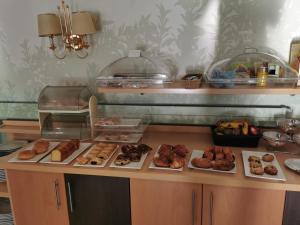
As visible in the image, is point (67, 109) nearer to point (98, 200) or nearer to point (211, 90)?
point (98, 200)

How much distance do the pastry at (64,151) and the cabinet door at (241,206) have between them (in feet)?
2.39

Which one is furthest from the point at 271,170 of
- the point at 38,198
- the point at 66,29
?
the point at 66,29

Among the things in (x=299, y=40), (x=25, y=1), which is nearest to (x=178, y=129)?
(x=299, y=40)

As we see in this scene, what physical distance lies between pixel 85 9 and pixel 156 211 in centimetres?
129

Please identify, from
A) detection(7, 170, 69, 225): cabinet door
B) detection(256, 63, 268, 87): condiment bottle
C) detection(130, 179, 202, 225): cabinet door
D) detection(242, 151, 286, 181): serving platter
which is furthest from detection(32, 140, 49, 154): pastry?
detection(256, 63, 268, 87): condiment bottle

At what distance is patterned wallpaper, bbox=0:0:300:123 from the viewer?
1.56 meters

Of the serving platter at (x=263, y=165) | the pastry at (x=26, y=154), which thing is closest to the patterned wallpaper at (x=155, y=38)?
the serving platter at (x=263, y=165)

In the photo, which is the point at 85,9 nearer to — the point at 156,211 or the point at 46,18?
the point at 46,18

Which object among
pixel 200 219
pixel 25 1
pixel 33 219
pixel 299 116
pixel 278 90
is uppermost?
pixel 25 1

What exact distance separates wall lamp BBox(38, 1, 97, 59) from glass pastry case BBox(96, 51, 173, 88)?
0.77 feet

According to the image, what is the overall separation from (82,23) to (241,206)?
1303mm

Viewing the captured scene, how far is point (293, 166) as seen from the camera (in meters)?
1.25

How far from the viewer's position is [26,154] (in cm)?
144

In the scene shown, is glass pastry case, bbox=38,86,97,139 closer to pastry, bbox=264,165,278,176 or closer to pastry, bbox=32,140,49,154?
pastry, bbox=32,140,49,154
